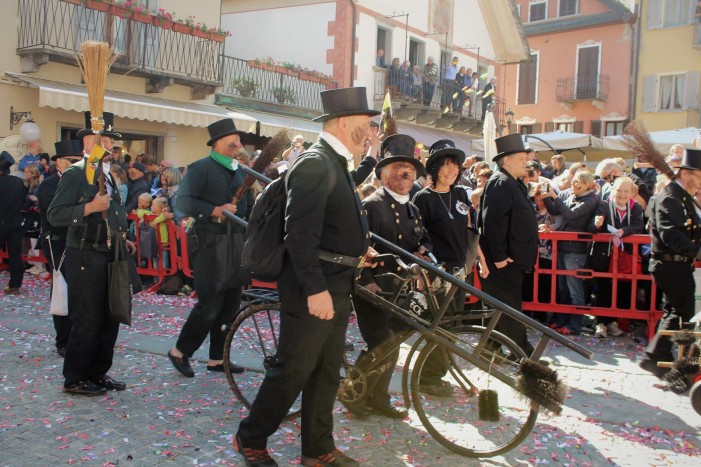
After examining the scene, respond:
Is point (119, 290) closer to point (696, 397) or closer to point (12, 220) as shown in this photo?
point (696, 397)

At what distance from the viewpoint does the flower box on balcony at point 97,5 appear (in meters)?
15.3

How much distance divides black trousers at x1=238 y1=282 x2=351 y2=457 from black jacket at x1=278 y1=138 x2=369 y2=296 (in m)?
0.15

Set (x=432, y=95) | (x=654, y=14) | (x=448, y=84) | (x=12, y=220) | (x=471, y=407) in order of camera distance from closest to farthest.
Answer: (x=471, y=407)
(x=12, y=220)
(x=432, y=95)
(x=448, y=84)
(x=654, y=14)

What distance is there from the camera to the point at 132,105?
48.7 ft

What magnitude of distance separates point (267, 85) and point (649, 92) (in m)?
20.1

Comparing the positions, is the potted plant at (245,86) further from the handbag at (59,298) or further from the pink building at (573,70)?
the pink building at (573,70)

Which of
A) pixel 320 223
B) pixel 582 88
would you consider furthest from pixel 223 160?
pixel 582 88

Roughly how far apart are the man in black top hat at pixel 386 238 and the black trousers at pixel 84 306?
1879 millimetres

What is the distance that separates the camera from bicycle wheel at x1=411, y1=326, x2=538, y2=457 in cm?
431

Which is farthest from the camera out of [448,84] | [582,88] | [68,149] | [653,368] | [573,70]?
[573,70]

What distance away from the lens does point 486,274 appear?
596 cm

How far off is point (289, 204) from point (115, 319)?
2.27m

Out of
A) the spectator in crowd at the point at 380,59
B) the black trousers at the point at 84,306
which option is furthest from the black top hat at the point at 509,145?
the spectator in crowd at the point at 380,59

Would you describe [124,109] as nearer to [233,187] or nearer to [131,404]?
[233,187]
